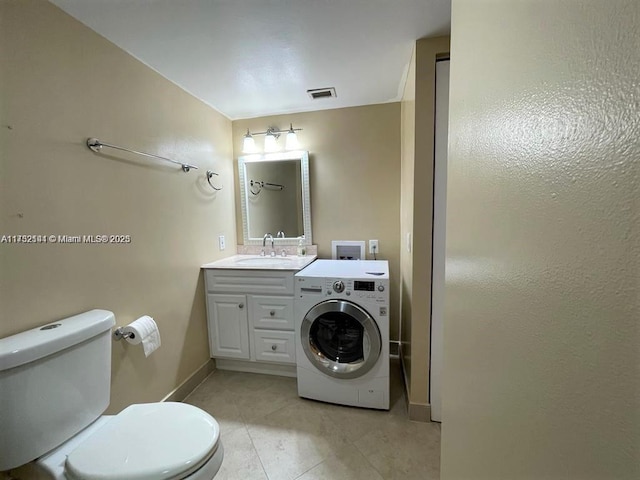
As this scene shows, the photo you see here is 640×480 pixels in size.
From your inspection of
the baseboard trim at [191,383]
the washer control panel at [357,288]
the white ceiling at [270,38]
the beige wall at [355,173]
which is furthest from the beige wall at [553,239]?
the baseboard trim at [191,383]

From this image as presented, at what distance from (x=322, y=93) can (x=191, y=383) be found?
236cm

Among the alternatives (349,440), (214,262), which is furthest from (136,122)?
(349,440)

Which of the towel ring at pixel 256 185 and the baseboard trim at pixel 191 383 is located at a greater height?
the towel ring at pixel 256 185

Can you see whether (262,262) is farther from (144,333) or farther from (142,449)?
(142,449)

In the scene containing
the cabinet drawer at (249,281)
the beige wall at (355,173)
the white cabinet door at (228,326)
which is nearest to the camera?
the cabinet drawer at (249,281)

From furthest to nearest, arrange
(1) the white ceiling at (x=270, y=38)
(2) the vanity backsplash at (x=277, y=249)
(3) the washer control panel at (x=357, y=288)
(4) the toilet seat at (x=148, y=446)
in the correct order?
(2) the vanity backsplash at (x=277, y=249) < (3) the washer control panel at (x=357, y=288) < (1) the white ceiling at (x=270, y=38) < (4) the toilet seat at (x=148, y=446)

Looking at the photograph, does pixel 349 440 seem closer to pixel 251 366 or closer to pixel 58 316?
pixel 251 366

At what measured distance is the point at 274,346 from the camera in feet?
6.53

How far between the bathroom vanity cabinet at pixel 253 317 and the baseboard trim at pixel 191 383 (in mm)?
111

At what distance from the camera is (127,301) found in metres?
1.44

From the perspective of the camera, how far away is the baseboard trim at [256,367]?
2092mm

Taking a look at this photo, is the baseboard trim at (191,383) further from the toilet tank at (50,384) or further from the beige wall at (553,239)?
the beige wall at (553,239)

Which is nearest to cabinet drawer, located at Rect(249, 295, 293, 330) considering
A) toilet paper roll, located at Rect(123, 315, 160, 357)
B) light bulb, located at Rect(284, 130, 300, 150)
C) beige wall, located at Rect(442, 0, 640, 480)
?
toilet paper roll, located at Rect(123, 315, 160, 357)

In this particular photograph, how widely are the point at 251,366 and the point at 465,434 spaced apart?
72.8 inches
